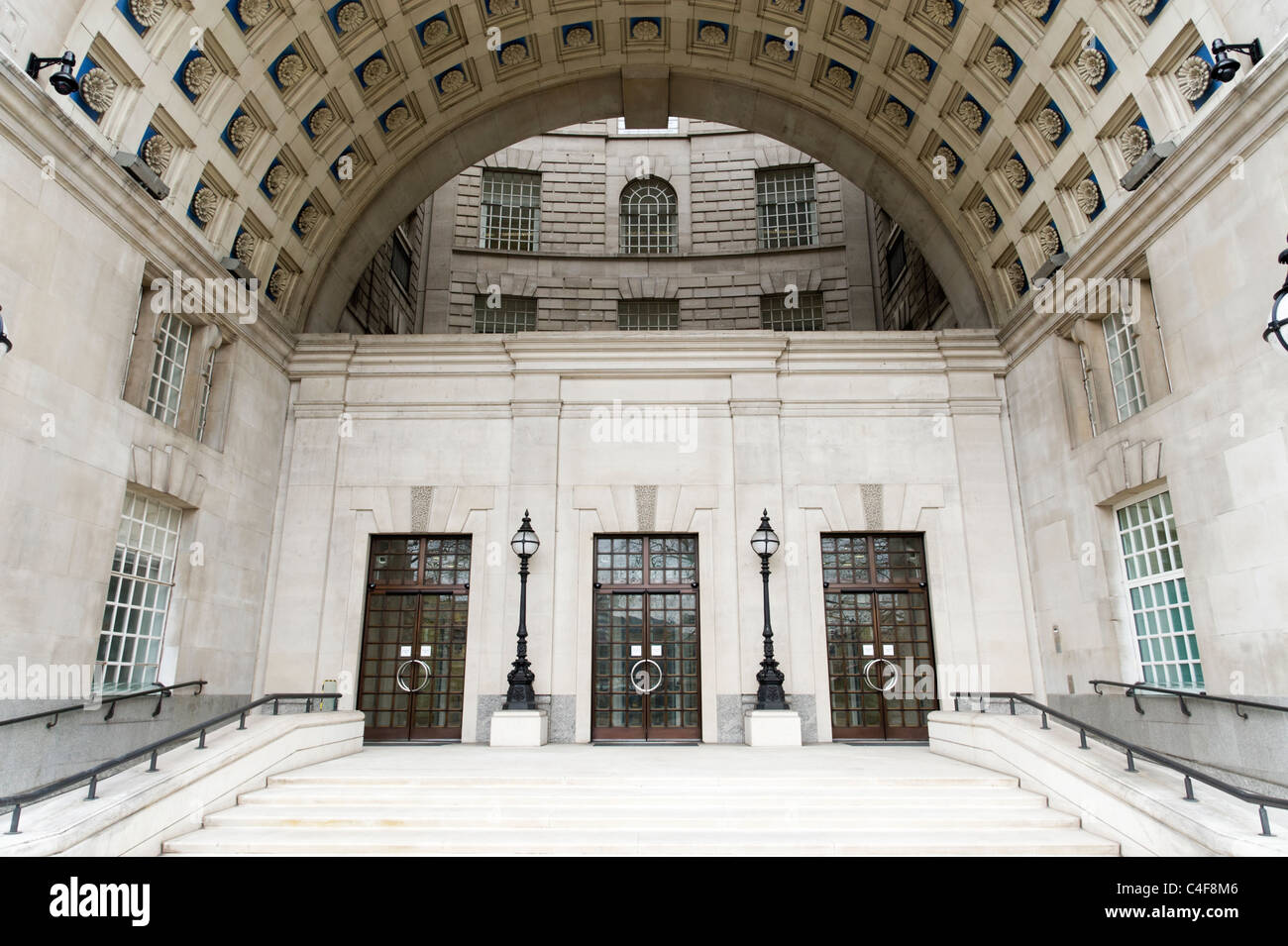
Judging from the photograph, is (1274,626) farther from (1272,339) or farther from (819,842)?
(819,842)

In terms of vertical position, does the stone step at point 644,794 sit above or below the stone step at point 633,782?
below

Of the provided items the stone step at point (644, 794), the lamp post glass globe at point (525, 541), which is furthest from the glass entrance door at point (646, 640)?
the stone step at point (644, 794)

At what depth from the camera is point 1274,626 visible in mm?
9828

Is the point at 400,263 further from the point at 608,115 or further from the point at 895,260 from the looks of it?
the point at 895,260

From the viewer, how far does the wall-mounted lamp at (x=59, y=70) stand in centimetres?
1017

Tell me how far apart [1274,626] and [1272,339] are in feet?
12.0

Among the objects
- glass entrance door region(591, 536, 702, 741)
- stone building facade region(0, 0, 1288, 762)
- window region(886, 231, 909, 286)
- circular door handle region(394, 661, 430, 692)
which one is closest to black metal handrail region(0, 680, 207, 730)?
stone building facade region(0, 0, 1288, 762)

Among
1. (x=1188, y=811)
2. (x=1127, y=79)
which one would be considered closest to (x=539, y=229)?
(x=1127, y=79)

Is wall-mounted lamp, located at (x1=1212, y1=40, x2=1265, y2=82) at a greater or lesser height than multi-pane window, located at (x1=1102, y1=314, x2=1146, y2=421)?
greater

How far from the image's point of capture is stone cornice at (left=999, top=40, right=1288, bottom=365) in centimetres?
987

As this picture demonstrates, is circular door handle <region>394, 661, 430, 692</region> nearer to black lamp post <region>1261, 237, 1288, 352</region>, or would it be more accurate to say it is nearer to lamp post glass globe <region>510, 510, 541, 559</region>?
lamp post glass globe <region>510, 510, 541, 559</region>

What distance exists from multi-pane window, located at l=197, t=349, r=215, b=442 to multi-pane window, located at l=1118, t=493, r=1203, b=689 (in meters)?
17.5

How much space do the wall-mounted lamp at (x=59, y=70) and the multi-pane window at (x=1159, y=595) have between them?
17496 millimetres

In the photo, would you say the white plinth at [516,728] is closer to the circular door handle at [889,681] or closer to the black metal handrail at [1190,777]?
the circular door handle at [889,681]
